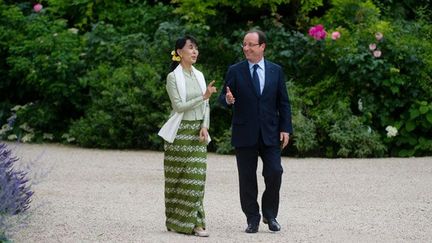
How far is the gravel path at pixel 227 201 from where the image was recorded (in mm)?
7504

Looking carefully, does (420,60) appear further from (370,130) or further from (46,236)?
(46,236)

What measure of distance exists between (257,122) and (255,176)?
420 mm

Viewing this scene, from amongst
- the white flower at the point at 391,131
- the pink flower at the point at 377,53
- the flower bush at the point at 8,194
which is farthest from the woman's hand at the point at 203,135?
the pink flower at the point at 377,53

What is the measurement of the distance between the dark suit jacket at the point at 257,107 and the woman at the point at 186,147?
231mm

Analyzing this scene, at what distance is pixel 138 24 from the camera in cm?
1489

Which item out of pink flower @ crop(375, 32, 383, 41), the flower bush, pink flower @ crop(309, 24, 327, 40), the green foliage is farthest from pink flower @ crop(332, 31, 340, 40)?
the flower bush

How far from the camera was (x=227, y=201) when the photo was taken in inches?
364

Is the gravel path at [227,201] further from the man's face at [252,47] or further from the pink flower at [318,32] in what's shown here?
the pink flower at [318,32]

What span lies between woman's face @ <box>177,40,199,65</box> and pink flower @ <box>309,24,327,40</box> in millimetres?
5870

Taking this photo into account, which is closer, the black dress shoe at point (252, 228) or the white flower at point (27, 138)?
the black dress shoe at point (252, 228)

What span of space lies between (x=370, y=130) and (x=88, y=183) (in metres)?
3.96

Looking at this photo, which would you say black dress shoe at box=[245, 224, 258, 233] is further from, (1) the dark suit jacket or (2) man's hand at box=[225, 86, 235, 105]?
(2) man's hand at box=[225, 86, 235, 105]

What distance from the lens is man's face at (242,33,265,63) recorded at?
290 inches

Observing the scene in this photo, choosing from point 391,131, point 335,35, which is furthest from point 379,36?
point 391,131
